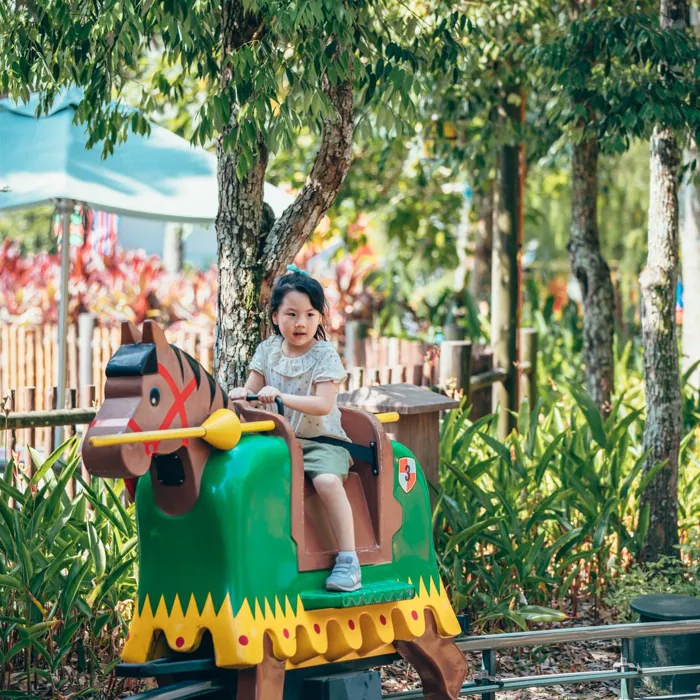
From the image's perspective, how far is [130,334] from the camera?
3.02 m

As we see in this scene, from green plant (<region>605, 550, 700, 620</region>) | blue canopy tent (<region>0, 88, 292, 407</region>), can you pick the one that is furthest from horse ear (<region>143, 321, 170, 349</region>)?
blue canopy tent (<region>0, 88, 292, 407</region>)

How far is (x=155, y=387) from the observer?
2979 mm

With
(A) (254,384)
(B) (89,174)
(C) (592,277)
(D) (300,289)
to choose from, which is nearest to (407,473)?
(A) (254,384)

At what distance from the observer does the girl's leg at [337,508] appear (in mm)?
3395

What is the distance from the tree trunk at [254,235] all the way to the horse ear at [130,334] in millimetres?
1536

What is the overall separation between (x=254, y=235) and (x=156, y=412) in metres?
1.75

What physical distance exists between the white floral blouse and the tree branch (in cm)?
98

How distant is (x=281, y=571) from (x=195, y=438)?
49 centimetres

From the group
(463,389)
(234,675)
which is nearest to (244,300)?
(234,675)

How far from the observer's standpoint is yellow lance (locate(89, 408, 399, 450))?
110 inches

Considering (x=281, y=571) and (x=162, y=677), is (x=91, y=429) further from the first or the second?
(x=162, y=677)

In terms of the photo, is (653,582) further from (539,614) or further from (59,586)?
(59,586)

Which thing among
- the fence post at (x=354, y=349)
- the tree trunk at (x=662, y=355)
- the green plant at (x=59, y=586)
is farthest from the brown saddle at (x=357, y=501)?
the fence post at (x=354, y=349)

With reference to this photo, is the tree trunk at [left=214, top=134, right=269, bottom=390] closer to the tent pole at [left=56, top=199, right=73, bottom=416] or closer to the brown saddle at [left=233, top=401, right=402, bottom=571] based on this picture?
the brown saddle at [left=233, top=401, right=402, bottom=571]
